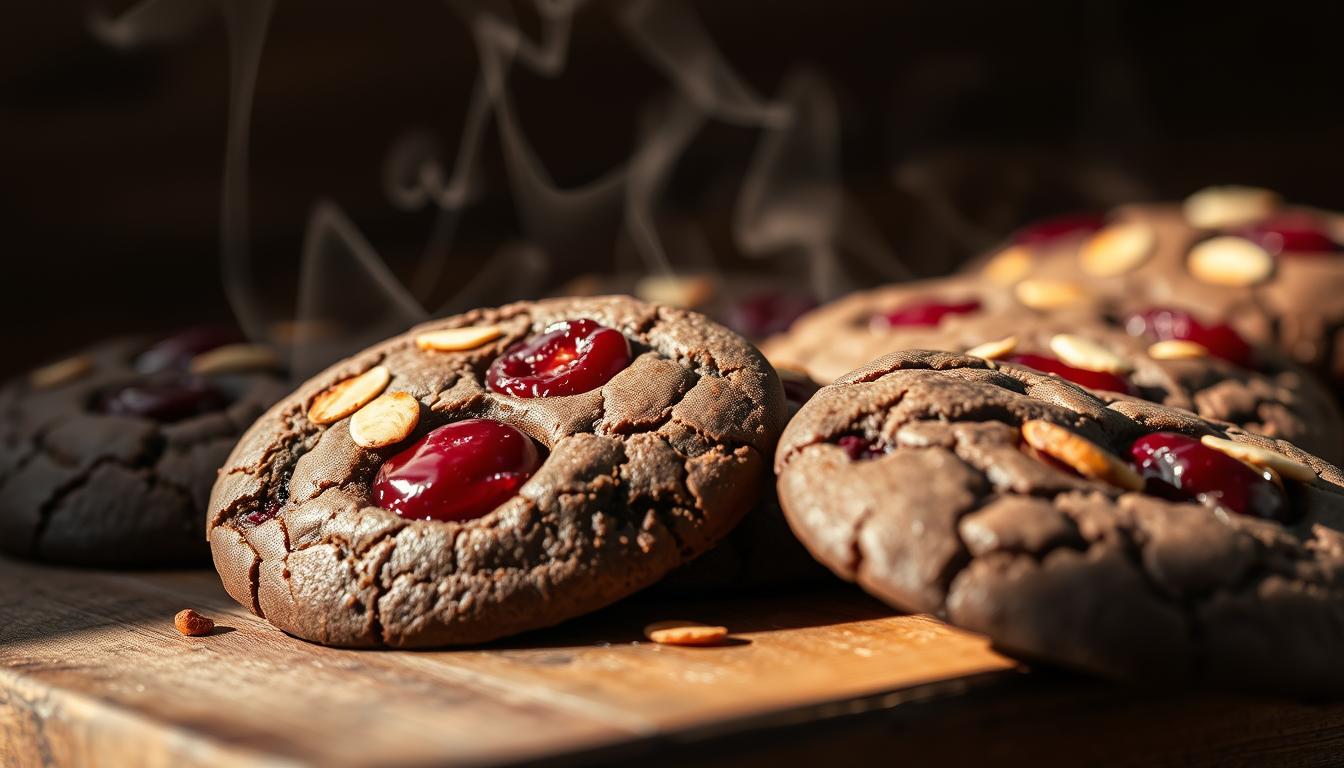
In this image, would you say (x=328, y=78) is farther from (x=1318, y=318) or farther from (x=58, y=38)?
(x=1318, y=318)

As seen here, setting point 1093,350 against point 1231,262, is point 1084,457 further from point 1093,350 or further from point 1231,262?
point 1231,262

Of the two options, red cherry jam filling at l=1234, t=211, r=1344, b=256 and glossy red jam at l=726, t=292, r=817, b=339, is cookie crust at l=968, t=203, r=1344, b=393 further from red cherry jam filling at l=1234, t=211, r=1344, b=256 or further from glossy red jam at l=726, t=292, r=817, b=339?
glossy red jam at l=726, t=292, r=817, b=339

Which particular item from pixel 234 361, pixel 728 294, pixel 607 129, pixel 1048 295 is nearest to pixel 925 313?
pixel 1048 295

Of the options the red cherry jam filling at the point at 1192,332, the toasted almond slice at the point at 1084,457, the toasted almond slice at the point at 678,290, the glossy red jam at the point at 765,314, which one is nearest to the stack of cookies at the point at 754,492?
the toasted almond slice at the point at 1084,457

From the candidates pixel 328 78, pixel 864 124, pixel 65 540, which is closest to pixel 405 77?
pixel 328 78

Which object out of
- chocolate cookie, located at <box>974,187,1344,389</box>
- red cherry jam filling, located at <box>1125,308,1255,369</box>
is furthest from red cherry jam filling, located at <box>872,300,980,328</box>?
red cherry jam filling, located at <box>1125,308,1255,369</box>
